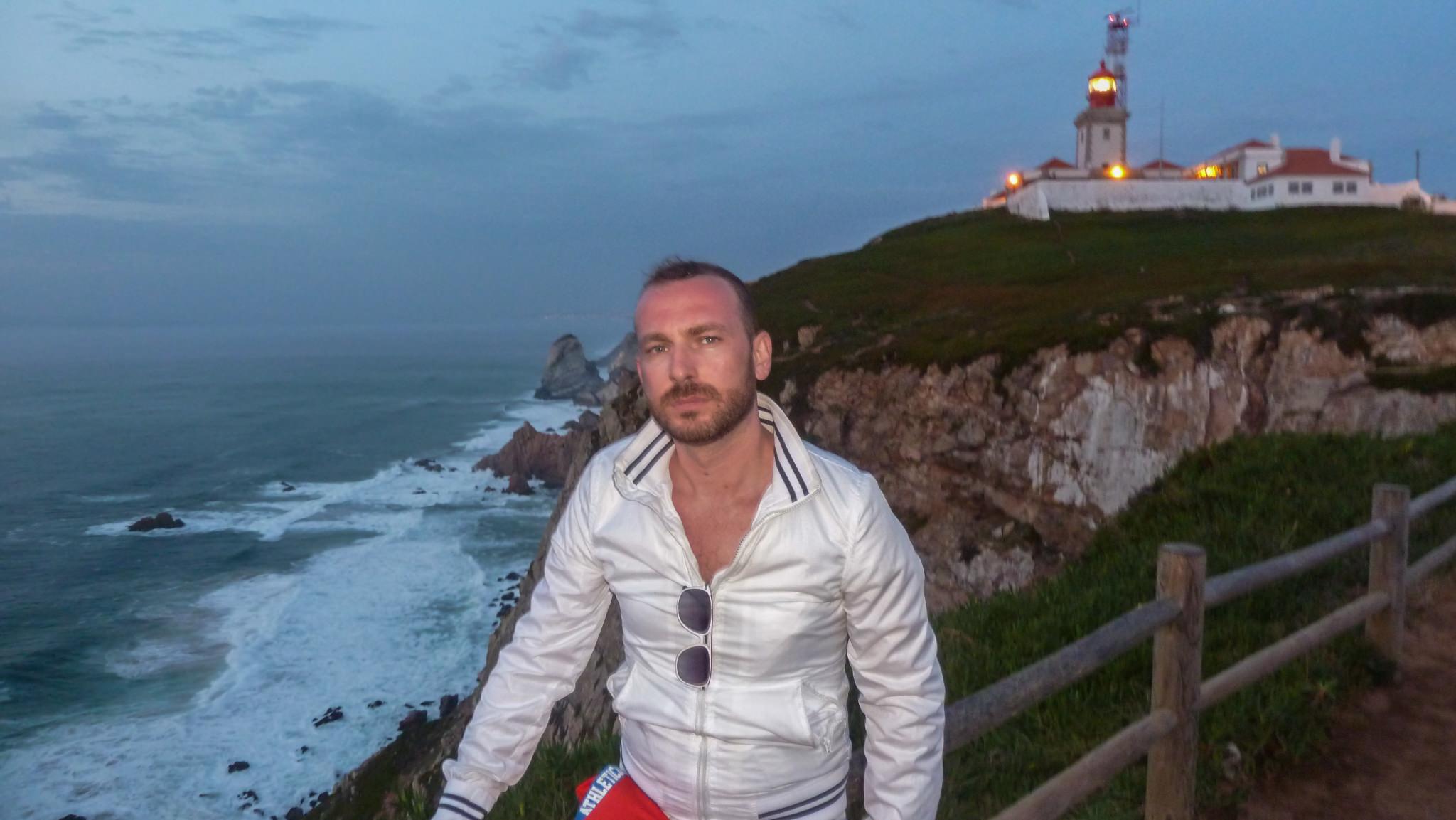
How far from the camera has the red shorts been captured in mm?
2400

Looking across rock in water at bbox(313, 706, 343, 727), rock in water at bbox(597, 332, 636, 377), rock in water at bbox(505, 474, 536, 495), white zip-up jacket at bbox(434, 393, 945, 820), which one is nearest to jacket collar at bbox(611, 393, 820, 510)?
white zip-up jacket at bbox(434, 393, 945, 820)

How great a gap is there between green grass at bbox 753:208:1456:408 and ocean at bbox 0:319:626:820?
1524 cm

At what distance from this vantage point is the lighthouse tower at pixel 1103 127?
213ft

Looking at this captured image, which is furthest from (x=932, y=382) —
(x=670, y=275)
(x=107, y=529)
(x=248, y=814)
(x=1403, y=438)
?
(x=107, y=529)

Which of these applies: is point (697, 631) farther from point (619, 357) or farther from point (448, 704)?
point (619, 357)

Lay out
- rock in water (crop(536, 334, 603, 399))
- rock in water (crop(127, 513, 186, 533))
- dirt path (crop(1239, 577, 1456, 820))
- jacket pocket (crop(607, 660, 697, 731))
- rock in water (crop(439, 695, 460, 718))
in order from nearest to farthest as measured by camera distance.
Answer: jacket pocket (crop(607, 660, 697, 731)) < dirt path (crop(1239, 577, 1456, 820)) < rock in water (crop(439, 695, 460, 718)) < rock in water (crop(127, 513, 186, 533)) < rock in water (crop(536, 334, 603, 399))

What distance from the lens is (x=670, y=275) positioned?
249cm

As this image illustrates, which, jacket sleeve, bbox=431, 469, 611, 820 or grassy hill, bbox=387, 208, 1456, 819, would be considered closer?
jacket sleeve, bbox=431, 469, 611, 820

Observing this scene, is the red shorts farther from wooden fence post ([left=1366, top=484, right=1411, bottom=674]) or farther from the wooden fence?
wooden fence post ([left=1366, top=484, right=1411, bottom=674])

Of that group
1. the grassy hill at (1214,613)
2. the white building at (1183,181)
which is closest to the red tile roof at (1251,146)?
the white building at (1183,181)

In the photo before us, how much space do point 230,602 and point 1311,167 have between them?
196 feet

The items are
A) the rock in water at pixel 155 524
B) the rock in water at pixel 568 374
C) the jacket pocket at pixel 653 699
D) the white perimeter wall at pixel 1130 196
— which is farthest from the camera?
the rock in water at pixel 568 374

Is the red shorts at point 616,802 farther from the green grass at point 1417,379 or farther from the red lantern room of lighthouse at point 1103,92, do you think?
the red lantern room of lighthouse at point 1103,92

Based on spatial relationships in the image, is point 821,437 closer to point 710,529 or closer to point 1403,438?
point 1403,438
